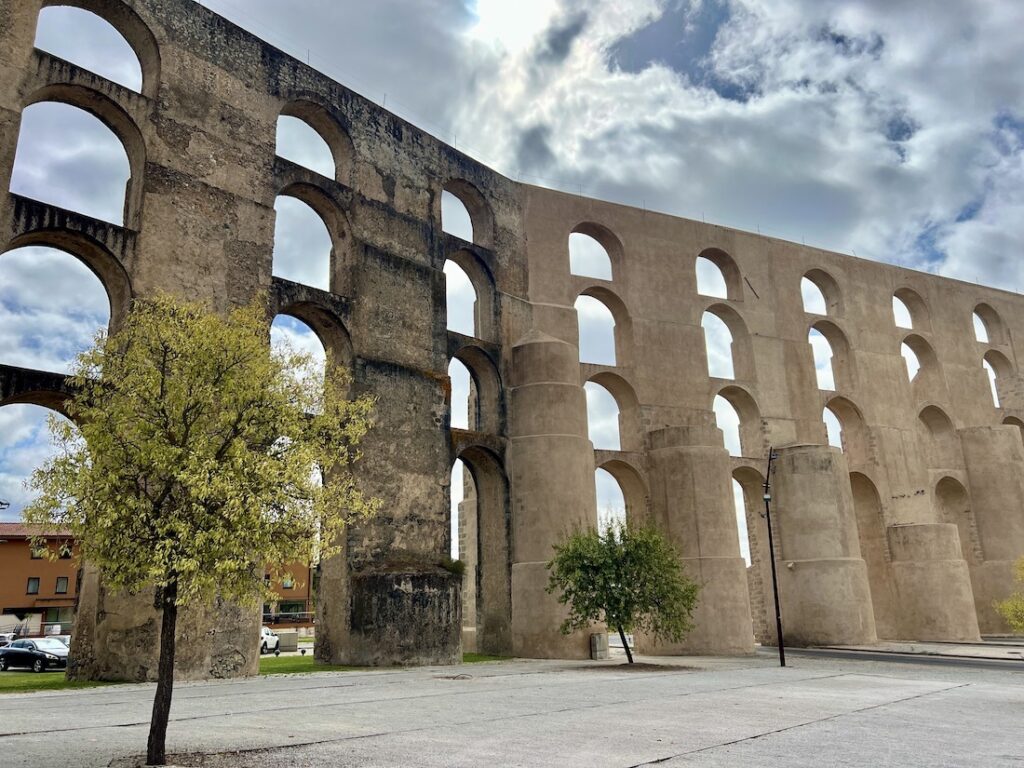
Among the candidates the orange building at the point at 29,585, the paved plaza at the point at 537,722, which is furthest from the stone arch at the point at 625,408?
the orange building at the point at 29,585

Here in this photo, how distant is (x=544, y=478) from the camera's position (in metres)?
25.0

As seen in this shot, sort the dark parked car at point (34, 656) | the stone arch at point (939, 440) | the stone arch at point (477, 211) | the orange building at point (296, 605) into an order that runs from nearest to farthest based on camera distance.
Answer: the dark parked car at point (34, 656)
the stone arch at point (477, 211)
the stone arch at point (939, 440)
the orange building at point (296, 605)

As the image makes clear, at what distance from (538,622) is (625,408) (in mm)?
10125

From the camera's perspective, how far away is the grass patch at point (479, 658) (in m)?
22.8

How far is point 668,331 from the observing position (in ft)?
104

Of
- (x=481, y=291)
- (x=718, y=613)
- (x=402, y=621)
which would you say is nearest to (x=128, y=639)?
(x=402, y=621)

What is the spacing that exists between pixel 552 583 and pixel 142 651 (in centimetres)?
1068

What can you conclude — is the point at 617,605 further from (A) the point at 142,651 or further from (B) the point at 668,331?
(B) the point at 668,331

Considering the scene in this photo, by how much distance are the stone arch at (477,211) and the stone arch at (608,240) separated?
4087 millimetres

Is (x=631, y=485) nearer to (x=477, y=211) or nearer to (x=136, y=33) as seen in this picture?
(x=477, y=211)

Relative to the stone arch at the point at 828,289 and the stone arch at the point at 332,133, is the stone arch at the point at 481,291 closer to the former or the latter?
the stone arch at the point at 332,133

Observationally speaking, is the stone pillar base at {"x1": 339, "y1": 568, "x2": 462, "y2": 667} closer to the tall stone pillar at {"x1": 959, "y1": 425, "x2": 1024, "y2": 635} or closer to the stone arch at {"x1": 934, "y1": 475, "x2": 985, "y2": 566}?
the stone arch at {"x1": 934, "y1": 475, "x2": 985, "y2": 566}

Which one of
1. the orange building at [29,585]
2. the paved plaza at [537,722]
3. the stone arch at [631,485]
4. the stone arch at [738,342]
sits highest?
the stone arch at [738,342]

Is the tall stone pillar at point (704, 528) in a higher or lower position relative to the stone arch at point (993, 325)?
lower
